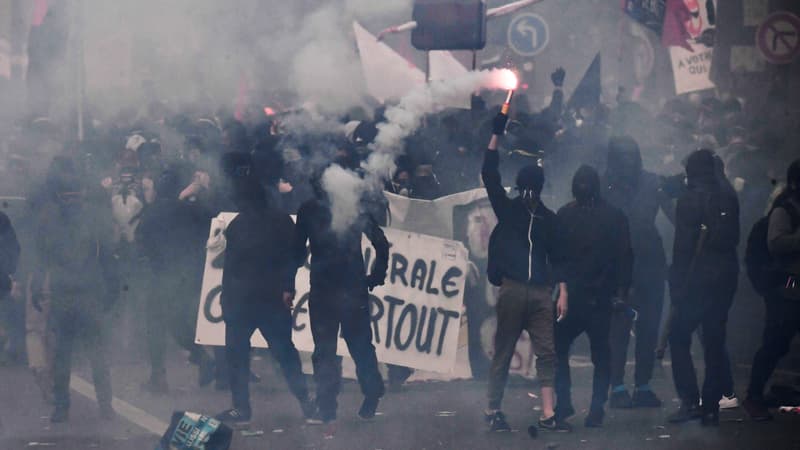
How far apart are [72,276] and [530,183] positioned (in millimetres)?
3138

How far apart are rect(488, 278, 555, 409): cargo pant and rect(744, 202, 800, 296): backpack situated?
4.77 feet

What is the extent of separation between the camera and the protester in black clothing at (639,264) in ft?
32.0

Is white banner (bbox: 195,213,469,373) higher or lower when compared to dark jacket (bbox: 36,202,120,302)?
lower

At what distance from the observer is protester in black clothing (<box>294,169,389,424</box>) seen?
8711mm

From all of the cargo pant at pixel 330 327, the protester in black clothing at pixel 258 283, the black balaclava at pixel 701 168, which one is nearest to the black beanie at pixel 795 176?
Result: the black balaclava at pixel 701 168

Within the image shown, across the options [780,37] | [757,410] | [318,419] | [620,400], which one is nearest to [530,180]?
[620,400]

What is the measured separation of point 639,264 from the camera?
32.8 feet

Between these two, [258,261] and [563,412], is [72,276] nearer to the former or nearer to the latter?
[258,261]

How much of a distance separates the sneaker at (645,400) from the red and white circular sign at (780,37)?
3957 millimetres

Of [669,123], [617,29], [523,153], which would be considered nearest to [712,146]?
[669,123]

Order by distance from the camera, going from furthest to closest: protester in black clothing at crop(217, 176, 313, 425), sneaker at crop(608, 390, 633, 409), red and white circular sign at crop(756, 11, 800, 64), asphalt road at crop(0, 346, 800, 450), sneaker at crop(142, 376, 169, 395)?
red and white circular sign at crop(756, 11, 800, 64) < sneaker at crop(142, 376, 169, 395) < sneaker at crop(608, 390, 633, 409) < protester in black clothing at crop(217, 176, 313, 425) < asphalt road at crop(0, 346, 800, 450)

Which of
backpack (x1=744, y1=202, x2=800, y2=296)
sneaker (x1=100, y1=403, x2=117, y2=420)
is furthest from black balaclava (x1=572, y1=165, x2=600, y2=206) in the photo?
sneaker (x1=100, y1=403, x2=117, y2=420)

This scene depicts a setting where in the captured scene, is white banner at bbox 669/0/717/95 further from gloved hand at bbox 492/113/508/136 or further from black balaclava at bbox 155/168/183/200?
gloved hand at bbox 492/113/508/136

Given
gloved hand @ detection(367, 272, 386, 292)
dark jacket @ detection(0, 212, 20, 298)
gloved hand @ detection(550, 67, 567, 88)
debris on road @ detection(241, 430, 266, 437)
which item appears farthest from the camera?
gloved hand @ detection(550, 67, 567, 88)
